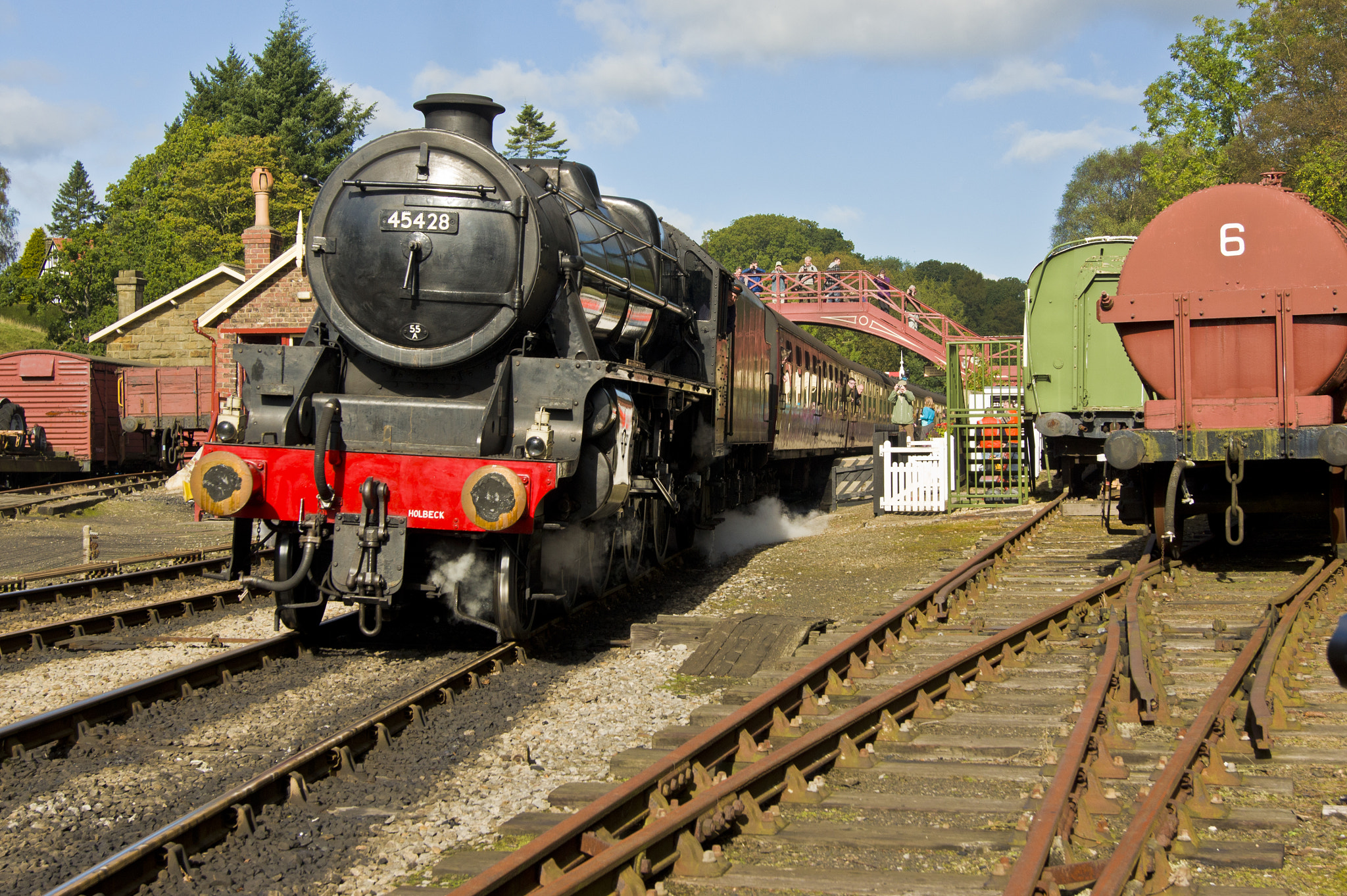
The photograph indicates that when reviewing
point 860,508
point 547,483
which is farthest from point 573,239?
point 860,508

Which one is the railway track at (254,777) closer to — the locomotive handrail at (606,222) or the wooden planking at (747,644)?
the wooden planking at (747,644)

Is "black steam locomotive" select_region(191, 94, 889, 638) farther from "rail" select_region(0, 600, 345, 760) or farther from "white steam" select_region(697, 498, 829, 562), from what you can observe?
"white steam" select_region(697, 498, 829, 562)

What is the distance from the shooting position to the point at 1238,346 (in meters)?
8.44

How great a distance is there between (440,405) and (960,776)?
388 centimetres

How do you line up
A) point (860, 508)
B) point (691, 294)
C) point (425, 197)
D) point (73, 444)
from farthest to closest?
point (73, 444)
point (860, 508)
point (691, 294)
point (425, 197)

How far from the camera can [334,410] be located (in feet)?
21.5

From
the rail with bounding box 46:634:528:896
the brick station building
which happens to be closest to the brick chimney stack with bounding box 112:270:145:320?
the brick station building

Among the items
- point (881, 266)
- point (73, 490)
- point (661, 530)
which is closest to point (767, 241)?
point (881, 266)

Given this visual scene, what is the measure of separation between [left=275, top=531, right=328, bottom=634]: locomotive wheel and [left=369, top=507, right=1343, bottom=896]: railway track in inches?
120

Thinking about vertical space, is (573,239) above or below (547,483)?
above

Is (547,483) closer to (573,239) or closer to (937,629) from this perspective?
(573,239)

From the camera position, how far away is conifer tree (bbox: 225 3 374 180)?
166 feet

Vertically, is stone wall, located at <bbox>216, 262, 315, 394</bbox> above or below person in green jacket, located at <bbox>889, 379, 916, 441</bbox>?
above

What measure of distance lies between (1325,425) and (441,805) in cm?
694
